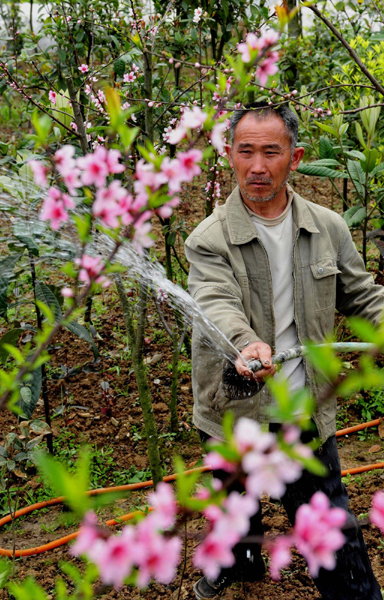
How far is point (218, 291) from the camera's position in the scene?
6.72ft

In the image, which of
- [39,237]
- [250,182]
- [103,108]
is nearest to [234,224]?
[250,182]

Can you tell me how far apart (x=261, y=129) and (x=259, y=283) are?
553 mm

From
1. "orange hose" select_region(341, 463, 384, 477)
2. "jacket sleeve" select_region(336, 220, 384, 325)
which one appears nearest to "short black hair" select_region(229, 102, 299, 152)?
"jacket sleeve" select_region(336, 220, 384, 325)

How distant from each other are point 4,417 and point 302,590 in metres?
1.95

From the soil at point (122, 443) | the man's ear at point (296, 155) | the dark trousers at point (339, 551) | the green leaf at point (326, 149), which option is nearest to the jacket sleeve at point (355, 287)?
the man's ear at point (296, 155)

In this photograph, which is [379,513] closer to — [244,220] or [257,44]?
[257,44]

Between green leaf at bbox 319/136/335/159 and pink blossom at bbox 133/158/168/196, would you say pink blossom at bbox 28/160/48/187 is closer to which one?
pink blossom at bbox 133/158/168/196

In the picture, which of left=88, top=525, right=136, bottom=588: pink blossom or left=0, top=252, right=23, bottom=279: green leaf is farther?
left=0, top=252, right=23, bottom=279: green leaf

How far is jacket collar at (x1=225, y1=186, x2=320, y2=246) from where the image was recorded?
216cm

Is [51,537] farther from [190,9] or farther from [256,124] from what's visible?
[190,9]

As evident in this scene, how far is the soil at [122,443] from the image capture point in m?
2.47

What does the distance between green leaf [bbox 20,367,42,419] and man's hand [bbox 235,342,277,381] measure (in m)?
1.16

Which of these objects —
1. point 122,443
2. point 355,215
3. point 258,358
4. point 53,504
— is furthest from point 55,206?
point 355,215

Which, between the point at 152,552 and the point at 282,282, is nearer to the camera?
the point at 152,552
